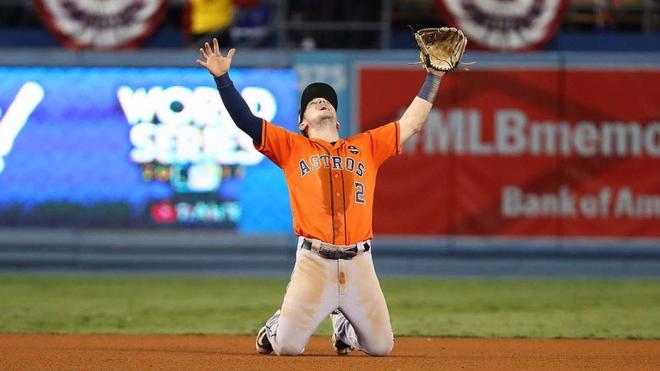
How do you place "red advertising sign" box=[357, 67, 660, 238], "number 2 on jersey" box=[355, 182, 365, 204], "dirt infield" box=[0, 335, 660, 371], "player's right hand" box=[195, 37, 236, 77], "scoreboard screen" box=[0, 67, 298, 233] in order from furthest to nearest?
"red advertising sign" box=[357, 67, 660, 238] → "scoreboard screen" box=[0, 67, 298, 233] → "number 2 on jersey" box=[355, 182, 365, 204] → "dirt infield" box=[0, 335, 660, 371] → "player's right hand" box=[195, 37, 236, 77]

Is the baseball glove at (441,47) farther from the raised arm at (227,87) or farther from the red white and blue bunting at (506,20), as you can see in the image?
the red white and blue bunting at (506,20)

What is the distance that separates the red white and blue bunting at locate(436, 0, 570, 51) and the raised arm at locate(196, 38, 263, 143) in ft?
27.0

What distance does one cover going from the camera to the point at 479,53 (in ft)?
49.0

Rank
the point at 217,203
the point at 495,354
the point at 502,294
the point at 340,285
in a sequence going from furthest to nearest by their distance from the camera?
the point at 217,203, the point at 502,294, the point at 495,354, the point at 340,285

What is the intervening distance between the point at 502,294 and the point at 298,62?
3665 mm

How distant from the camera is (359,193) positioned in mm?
7125

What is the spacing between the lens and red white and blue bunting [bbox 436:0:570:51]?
1494 cm

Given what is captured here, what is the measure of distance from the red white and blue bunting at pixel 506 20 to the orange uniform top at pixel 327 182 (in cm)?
794

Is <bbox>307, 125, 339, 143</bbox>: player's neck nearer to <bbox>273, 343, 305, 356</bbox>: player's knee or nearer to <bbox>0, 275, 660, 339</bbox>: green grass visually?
<bbox>273, 343, 305, 356</bbox>: player's knee

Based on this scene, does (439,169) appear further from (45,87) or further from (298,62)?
(45,87)

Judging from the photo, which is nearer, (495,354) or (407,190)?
(495,354)

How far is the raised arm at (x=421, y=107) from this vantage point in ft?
23.5

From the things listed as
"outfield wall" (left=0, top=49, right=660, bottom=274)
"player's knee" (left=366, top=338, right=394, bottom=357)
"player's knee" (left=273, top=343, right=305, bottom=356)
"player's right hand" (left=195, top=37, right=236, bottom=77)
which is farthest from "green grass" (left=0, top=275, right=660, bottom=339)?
"player's right hand" (left=195, top=37, right=236, bottom=77)

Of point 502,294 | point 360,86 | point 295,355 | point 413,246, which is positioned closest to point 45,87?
point 360,86
